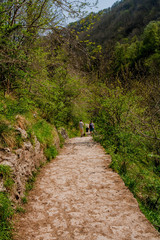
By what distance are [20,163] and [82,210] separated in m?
1.98

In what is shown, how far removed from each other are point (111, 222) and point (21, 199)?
6.86ft

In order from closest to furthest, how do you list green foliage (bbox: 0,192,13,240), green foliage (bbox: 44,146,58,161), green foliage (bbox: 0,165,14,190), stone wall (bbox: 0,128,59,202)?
green foliage (bbox: 0,192,13,240) → green foliage (bbox: 0,165,14,190) → stone wall (bbox: 0,128,59,202) → green foliage (bbox: 44,146,58,161)

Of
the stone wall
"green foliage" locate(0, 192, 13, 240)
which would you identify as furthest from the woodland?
the stone wall

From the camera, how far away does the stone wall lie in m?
3.71

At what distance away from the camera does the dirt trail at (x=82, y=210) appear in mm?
2928

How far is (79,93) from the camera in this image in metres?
14.1

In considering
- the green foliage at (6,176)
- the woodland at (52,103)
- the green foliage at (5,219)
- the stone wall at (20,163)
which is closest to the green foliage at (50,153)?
the woodland at (52,103)

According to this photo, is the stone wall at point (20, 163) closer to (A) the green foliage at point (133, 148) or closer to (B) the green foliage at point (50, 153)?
(B) the green foliage at point (50, 153)

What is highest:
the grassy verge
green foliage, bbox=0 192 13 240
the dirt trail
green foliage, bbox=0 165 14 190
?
green foliage, bbox=0 165 14 190

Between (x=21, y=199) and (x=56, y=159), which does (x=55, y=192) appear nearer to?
(x=21, y=199)

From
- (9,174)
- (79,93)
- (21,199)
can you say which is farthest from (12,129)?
(79,93)

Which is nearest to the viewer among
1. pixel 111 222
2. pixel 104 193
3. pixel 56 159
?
pixel 111 222

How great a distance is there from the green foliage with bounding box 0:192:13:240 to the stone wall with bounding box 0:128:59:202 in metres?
0.29

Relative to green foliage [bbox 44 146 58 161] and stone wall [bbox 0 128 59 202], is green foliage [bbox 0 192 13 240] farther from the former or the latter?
green foliage [bbox 44 146 58 161]
